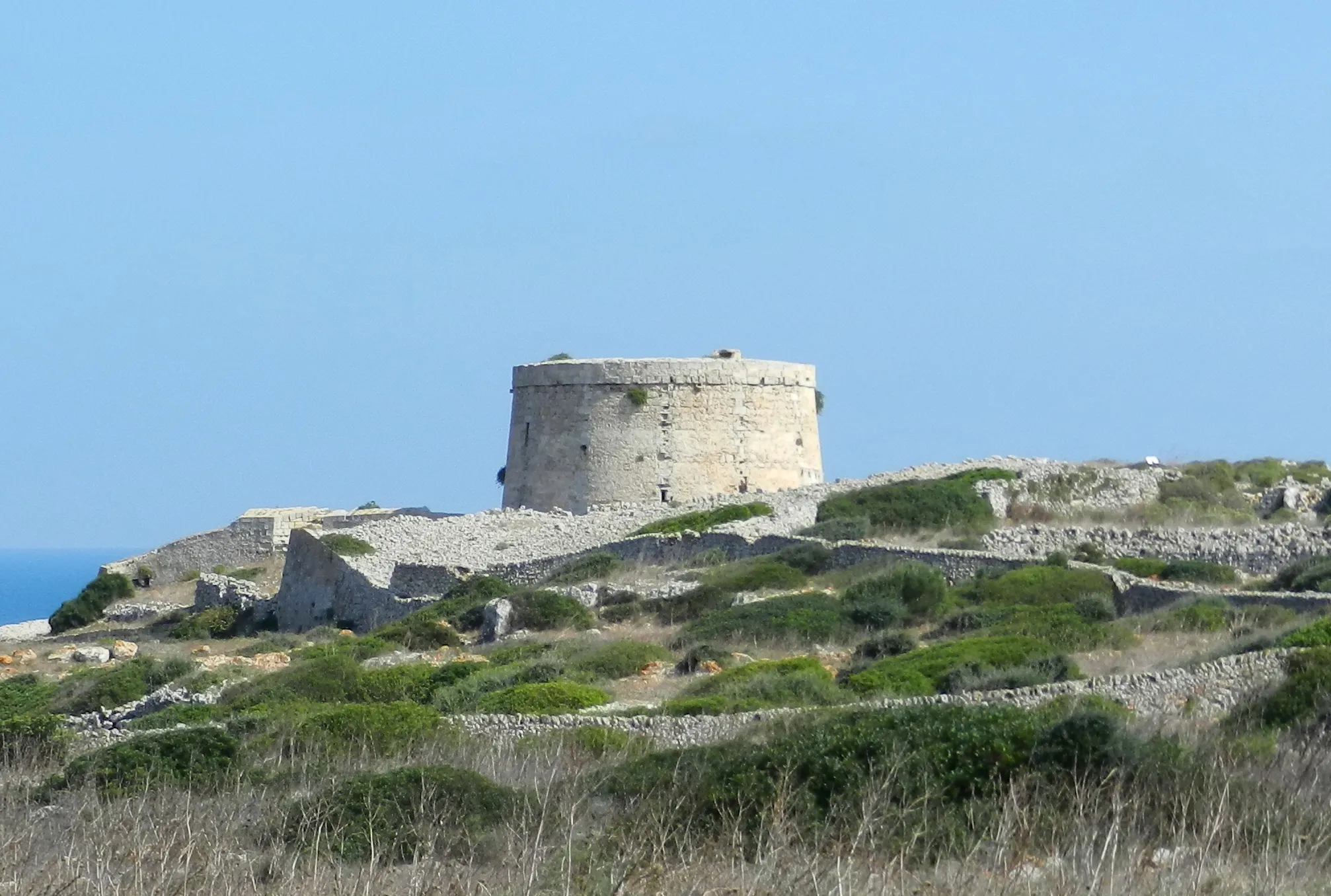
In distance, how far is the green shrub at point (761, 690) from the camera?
14.0 metres

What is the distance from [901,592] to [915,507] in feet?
27.4

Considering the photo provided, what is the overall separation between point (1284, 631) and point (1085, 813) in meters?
7.15

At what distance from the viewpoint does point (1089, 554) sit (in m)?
23.2

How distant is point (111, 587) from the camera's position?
38406mm

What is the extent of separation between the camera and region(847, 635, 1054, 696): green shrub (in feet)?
49.3

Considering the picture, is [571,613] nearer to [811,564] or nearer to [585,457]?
[811,564]

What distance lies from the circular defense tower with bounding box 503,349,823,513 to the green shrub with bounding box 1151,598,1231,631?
1581 cm

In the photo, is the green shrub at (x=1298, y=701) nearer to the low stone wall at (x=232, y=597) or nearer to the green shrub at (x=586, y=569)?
the green shrub at (x=586, y=569)

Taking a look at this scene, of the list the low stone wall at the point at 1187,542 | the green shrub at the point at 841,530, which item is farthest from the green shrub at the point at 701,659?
the green shrub at the point at 841,530

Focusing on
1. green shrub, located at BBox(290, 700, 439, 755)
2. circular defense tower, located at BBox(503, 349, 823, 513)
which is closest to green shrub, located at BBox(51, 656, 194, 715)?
green shrub, located at BBox(290, 700, 439, 755)

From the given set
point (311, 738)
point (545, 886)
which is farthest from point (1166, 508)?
point (545, 886)

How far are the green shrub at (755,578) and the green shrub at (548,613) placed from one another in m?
1.61

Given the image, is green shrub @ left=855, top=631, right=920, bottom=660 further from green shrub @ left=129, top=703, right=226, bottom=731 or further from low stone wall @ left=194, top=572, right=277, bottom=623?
low stone wall @ left=194, top=572, right=277, bottom=623

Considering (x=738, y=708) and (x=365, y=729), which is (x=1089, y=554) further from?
(x=365, y=729)
